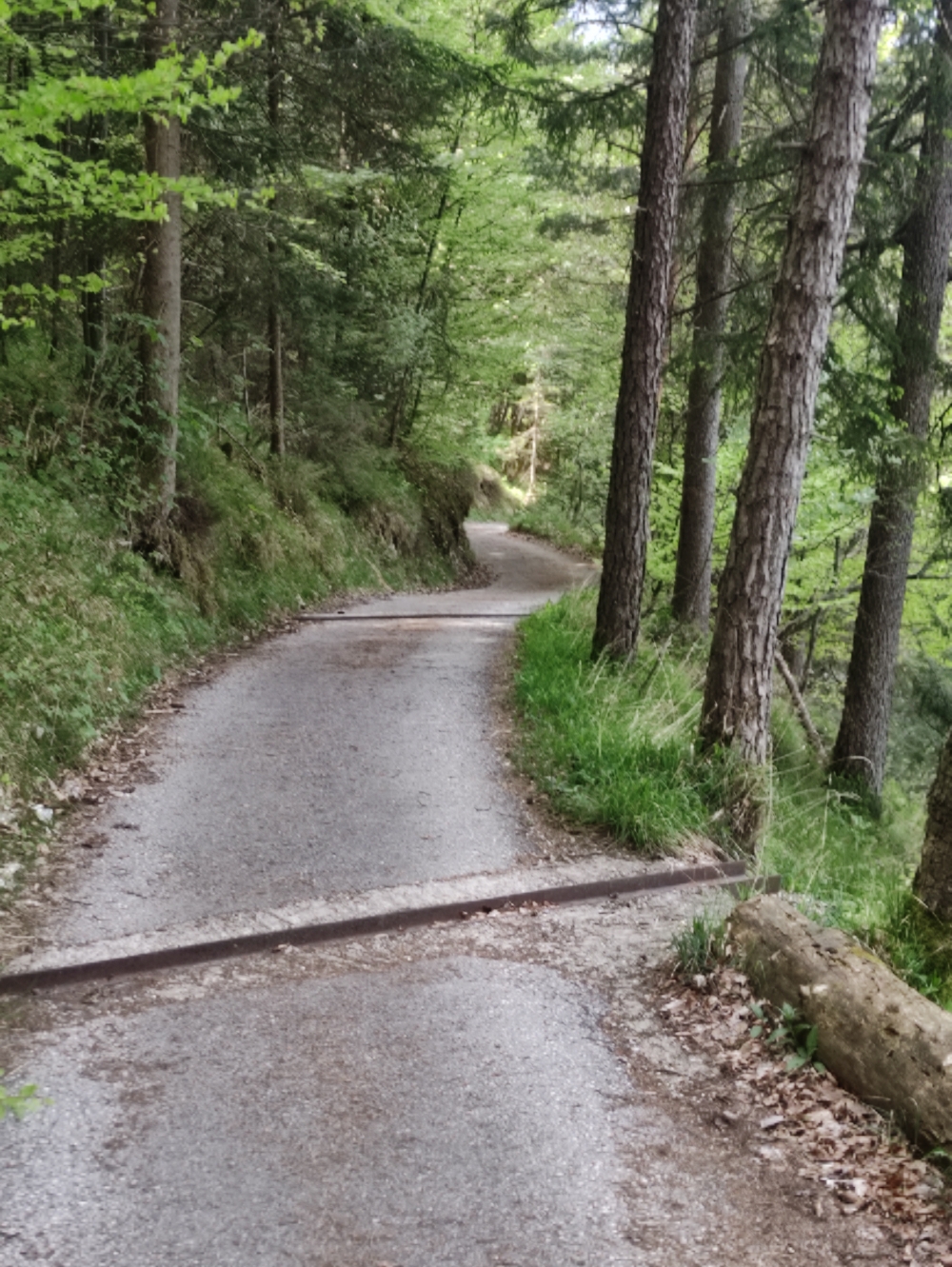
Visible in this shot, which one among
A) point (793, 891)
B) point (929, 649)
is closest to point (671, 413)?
point (929, 649)

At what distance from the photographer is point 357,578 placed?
16953 millimetres

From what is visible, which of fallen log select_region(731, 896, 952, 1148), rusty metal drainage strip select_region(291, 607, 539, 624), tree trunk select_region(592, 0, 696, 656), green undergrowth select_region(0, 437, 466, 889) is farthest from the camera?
rusty metal drainage strip select_region(291, 607, 539, 624)

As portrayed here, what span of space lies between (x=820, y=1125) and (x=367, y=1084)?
5.77ft

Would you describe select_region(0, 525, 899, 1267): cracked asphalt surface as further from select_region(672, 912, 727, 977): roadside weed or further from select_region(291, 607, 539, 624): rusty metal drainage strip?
select_region(291, 607, 539, 624): rusty metal drainage strip

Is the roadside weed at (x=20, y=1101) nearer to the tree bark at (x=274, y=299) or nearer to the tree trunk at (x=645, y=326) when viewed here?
the tree trunk at (x=645, y=326)

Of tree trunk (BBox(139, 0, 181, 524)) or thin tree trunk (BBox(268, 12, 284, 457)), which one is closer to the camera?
tree trunk (BBox(139, 0, 181, 524))

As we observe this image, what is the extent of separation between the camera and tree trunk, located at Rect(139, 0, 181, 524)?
9859mm

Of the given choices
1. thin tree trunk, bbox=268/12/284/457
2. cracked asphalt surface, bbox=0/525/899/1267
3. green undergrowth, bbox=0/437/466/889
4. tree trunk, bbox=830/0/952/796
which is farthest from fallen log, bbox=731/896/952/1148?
thin tree trunk, bbox=268/12/284/457

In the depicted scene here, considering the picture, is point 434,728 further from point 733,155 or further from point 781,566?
point 733,155

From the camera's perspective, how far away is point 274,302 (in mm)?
13461

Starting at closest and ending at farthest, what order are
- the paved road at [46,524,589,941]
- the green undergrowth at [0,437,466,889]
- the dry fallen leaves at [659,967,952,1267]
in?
the dry fallen leaves at [659,967,952,1267] < the paved road at [46,524,589,941] < the green undergrowth at [0,437,466,889]

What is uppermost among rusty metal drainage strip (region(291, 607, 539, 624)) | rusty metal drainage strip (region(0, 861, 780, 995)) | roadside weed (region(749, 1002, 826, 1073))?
rusty metal drainage strip (region(291, 607, 539, 624))

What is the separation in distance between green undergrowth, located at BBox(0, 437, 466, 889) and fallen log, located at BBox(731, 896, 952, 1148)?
3.95 metres

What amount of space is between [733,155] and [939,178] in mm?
2767
